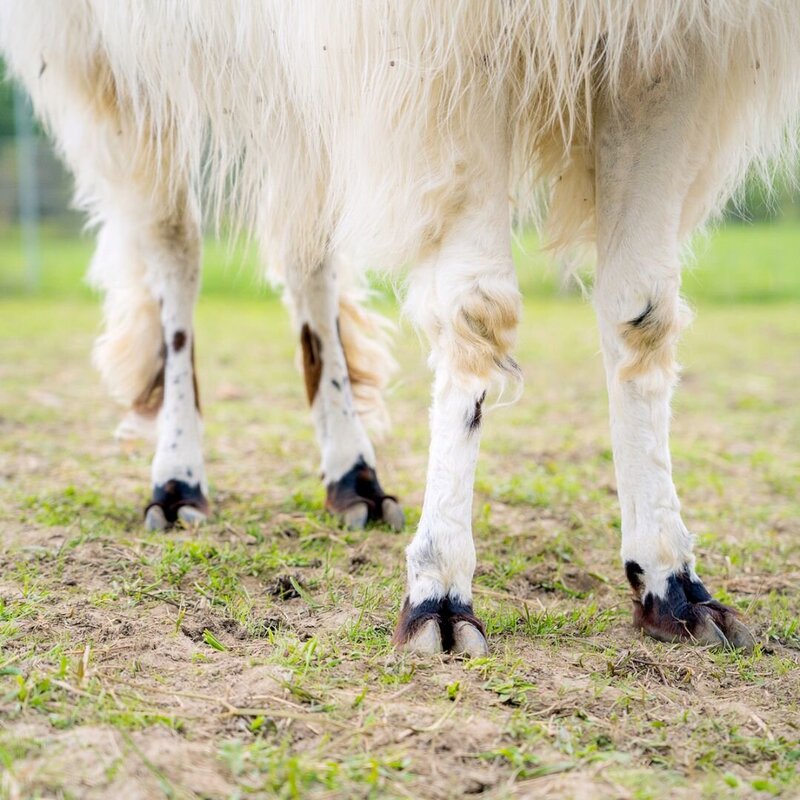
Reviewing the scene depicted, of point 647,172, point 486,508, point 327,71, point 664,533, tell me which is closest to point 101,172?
point 327,71

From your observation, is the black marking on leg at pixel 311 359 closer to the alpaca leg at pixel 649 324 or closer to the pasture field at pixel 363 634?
the pasture field at pixel 363 634

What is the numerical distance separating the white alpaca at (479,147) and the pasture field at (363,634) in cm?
22

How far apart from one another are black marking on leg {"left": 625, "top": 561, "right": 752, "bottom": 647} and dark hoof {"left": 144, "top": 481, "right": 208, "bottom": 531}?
1512 mm

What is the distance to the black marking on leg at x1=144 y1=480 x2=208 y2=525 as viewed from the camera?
361 cm

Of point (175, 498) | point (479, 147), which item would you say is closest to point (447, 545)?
point (479, 147)

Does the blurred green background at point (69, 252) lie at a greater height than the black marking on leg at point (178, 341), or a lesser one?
lesser

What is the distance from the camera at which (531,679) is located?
2248 mm

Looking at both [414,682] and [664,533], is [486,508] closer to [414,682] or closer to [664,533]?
[664,533]

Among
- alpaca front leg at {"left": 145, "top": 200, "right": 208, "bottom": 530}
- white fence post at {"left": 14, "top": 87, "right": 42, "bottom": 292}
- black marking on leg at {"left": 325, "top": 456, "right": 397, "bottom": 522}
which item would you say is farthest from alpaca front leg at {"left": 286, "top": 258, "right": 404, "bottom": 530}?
white fence post at {"left": 14, "top": 87, "right": 42, "bottom": 292}

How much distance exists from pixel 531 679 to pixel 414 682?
0.82 ft

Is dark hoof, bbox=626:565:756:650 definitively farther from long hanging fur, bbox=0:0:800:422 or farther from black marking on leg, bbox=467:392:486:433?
long hanging fur, bbox=0:0:800:422

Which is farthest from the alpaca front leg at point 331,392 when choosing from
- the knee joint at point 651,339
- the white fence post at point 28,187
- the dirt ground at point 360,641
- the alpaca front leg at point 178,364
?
the white fence post at point 28,187

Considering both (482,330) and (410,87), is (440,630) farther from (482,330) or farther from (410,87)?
(410,87)

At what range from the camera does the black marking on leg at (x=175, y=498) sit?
11.8 feet
